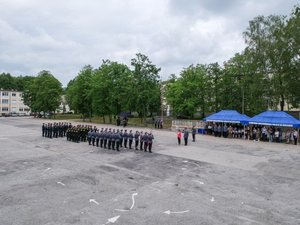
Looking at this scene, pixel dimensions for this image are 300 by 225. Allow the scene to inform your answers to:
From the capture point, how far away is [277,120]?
90.0 feet

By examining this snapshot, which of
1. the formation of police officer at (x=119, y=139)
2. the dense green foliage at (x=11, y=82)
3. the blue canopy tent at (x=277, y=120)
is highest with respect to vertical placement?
the dense green foliage at (x=11, y=82)

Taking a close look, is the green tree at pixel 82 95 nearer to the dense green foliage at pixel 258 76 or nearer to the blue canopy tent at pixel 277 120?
the dense green foliage at pixel 258 76

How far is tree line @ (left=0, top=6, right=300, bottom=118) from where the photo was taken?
34562 mm

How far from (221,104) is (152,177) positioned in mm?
29976

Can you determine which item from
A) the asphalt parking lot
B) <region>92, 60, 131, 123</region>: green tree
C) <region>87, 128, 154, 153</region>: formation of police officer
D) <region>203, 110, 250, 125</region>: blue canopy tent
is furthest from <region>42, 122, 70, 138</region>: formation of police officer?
<region>92, 60, 131, 123</region>: green tree

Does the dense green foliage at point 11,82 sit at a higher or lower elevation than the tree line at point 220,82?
higher

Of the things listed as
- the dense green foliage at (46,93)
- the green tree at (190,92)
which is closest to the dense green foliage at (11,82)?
the dense green foliage at (46,93)

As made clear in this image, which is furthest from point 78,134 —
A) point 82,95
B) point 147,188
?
point 82,95

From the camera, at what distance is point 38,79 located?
242ft

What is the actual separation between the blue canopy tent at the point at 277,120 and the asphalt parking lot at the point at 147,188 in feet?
23.7

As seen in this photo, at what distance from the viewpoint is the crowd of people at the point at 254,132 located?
27655 mm

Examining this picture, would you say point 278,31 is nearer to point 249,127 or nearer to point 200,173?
point 249,127

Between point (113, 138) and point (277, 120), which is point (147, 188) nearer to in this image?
point (113, 138)

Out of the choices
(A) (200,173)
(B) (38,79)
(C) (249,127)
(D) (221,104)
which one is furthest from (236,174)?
(B) (38,79)
